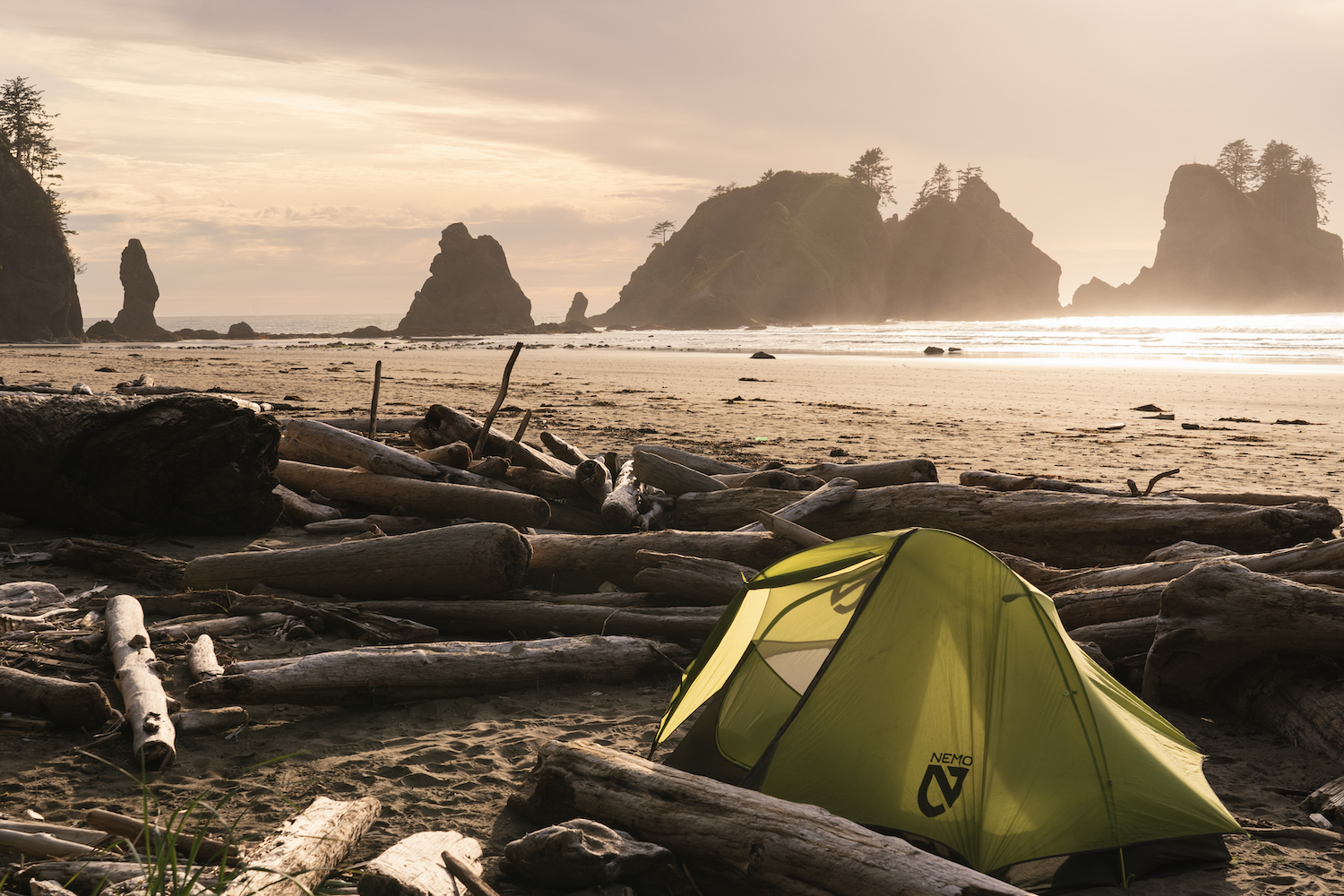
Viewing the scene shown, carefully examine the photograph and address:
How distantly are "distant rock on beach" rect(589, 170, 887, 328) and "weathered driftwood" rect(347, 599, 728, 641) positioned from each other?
116666 mm

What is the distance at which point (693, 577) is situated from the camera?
5.60 metres

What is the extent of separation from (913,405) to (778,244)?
129448 millimetres

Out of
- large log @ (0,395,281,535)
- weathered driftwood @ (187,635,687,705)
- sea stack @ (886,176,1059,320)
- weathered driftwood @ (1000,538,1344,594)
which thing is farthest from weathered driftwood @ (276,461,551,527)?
sea stack @ (886,176,1059,320)

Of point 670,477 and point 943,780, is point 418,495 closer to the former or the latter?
point 670,477

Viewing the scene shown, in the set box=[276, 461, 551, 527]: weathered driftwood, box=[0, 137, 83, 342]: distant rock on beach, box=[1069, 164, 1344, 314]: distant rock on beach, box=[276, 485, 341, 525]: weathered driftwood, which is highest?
box=[1069, 164, 1344, 314]: distant rock on beach

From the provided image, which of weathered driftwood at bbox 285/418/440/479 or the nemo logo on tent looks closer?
the nemo logo on tent

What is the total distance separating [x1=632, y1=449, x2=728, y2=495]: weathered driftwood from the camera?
7.91 m

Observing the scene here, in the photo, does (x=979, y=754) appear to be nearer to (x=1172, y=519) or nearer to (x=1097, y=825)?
(x=1097, y=825)

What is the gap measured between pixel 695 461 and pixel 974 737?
18.8ft

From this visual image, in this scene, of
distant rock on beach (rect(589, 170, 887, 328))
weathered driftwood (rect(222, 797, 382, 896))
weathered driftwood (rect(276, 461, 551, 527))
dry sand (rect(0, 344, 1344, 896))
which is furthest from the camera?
distant rock on beach (rect(589, 170, 887, 328))

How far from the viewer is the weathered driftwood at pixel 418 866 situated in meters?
2.48

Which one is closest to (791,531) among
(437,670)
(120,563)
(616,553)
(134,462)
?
(616,553)

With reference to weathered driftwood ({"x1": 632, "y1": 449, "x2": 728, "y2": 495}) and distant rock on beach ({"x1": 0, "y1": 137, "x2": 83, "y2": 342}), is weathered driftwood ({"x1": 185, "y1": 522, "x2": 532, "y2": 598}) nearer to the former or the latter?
weathered driftwood ({"x1": 632, "y1": 449, "x2": 728, "y2": 495})

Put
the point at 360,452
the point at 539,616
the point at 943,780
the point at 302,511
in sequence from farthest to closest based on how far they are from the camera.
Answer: the point at 360,452
the point at 302,511
the point at 539,616
the point at 943,780
